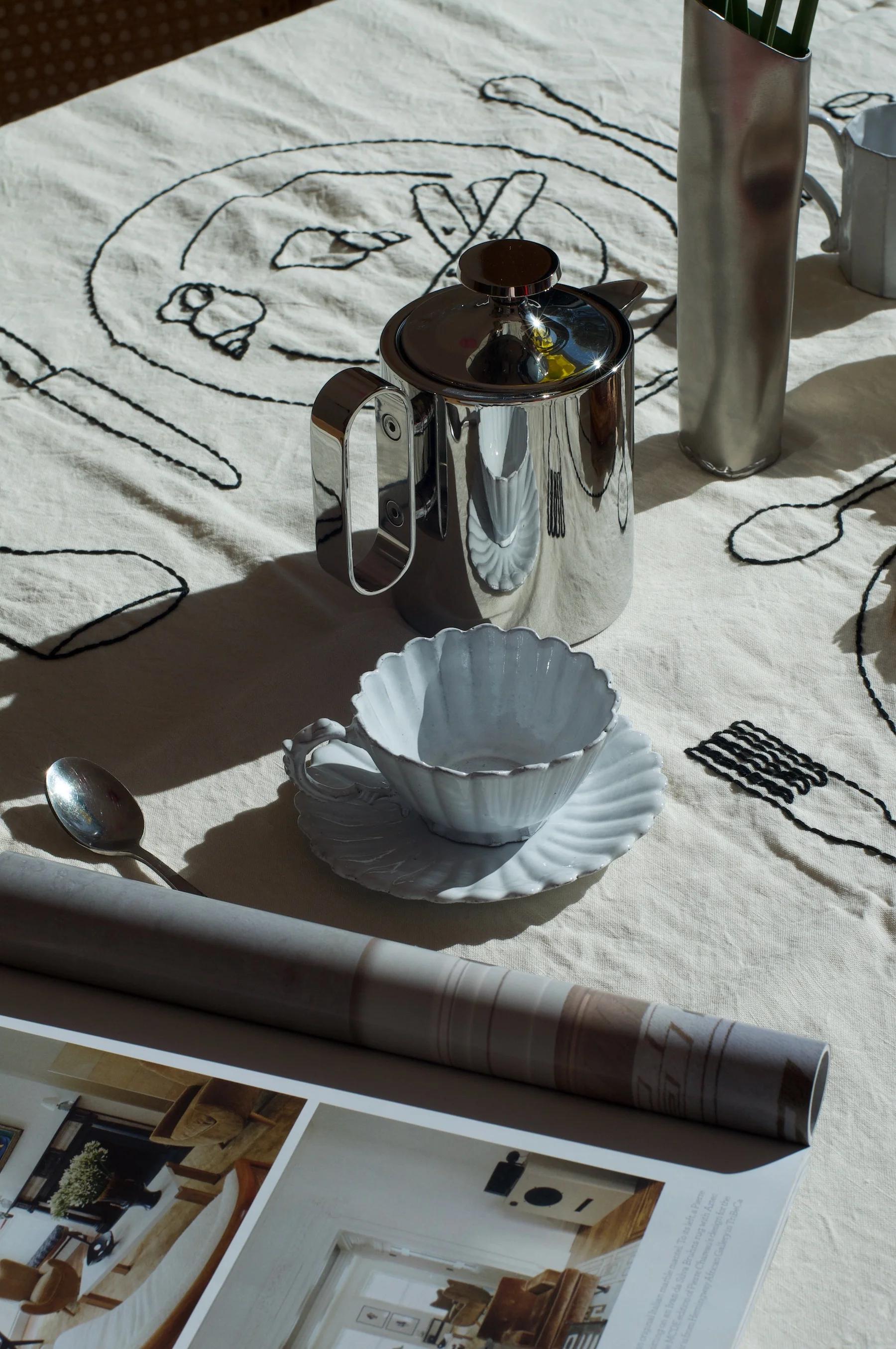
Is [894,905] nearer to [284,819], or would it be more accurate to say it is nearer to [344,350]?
[284,819]

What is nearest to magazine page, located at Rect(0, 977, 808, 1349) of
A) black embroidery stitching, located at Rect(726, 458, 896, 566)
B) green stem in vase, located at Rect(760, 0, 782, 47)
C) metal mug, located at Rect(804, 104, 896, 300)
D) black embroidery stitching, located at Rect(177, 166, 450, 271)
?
black embroidery stitching, located at Rect(726, 458, 896, 566)

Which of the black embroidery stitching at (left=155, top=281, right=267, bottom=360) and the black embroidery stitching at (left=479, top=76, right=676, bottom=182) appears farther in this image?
the black embroidery stitching at (left=479, top=76, right=676, bottom=182)

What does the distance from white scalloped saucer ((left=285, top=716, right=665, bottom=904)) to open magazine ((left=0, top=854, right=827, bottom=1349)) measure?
57 mm

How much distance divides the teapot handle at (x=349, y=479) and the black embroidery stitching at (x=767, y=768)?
143 millimetres

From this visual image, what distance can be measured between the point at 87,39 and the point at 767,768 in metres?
1.48

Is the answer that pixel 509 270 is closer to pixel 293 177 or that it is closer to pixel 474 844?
pixel 474 844

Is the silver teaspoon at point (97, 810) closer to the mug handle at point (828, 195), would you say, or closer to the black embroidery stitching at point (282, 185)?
the black embroidery stitching at point (282, 185)

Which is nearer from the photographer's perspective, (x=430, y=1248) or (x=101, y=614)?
(x=430, y=1248)

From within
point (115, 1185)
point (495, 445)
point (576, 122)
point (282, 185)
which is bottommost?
point (115, 1185)

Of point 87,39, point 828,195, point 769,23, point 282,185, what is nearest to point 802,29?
point 769,23

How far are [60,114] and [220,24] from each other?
0.87 meters

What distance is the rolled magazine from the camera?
13.6 inches

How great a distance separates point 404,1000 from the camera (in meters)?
0.37

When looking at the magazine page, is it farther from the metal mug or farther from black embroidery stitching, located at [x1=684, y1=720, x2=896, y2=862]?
the metal mug
